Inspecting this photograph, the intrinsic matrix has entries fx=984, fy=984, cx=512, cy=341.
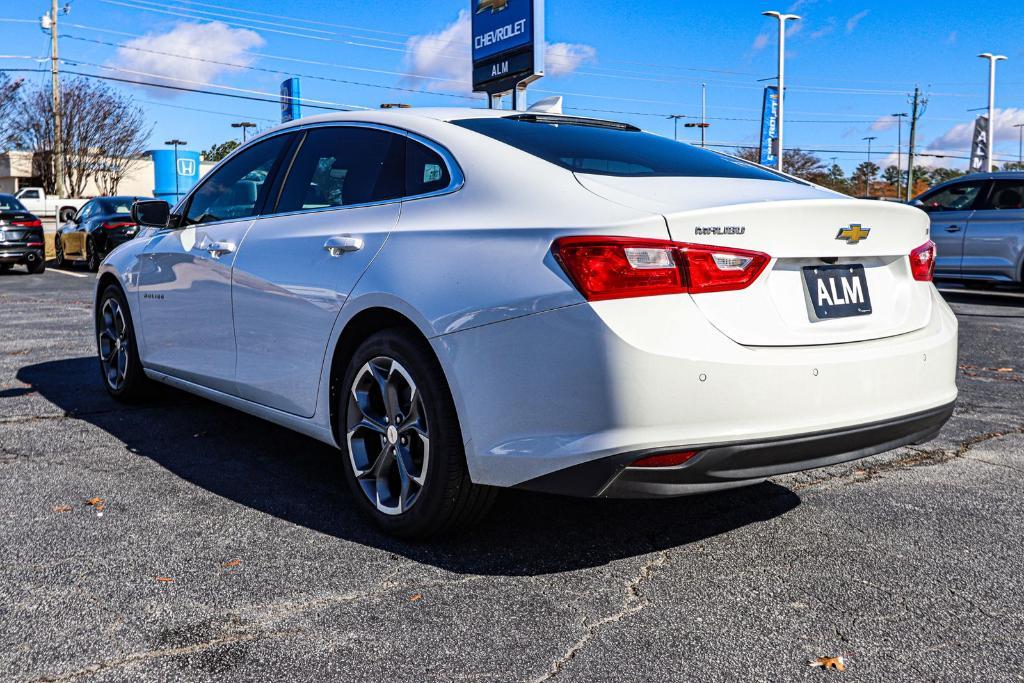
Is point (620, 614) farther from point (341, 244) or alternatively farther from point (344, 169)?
point (344, 169)

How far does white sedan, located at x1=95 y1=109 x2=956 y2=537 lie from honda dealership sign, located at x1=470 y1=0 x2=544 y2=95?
13833 millimetres

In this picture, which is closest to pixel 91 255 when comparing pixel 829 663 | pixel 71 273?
pixel 71 273

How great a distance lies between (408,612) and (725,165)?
206 cm

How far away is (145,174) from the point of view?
236 feet

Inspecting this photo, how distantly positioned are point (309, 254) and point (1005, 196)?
1177cm

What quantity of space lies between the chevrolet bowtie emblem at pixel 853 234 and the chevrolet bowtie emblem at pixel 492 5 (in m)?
15.7

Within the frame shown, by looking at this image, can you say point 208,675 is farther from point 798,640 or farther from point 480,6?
point 480,6

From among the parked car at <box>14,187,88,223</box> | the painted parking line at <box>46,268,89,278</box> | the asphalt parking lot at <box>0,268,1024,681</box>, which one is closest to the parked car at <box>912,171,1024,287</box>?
the asphalt parking lot at <box>0,268,1024,681</box>

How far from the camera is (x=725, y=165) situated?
12.4 ft

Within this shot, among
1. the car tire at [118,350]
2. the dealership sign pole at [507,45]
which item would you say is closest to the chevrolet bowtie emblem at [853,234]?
the car tire at [118,350]

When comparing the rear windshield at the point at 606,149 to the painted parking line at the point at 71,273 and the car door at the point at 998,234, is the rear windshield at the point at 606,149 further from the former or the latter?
the painted parking line at the point at 71,273

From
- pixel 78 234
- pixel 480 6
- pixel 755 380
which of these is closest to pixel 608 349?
pixel 755 380

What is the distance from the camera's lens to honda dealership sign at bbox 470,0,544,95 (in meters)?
17.3

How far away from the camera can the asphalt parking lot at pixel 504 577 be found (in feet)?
8.53
